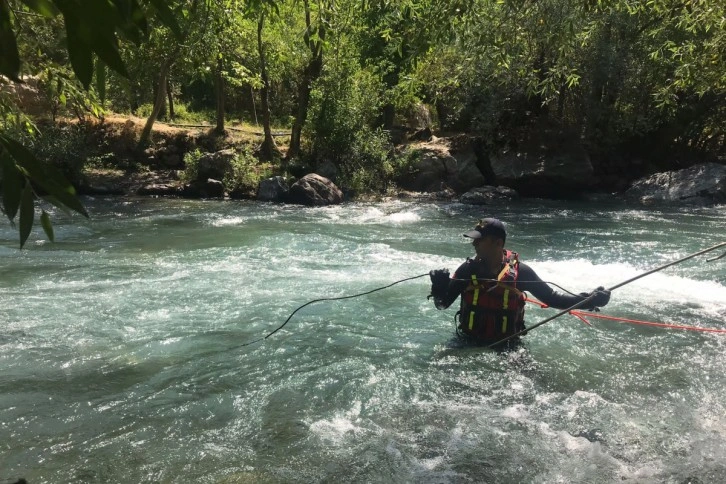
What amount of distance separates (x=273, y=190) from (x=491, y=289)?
14.2 metres

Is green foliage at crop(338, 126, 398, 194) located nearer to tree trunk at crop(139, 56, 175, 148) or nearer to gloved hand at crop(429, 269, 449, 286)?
tree trunk at crop(139, 56, 175, 148)

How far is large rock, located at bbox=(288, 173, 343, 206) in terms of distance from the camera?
692 inches

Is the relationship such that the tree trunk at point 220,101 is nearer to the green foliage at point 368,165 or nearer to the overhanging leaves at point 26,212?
the green foliage at point 368,165

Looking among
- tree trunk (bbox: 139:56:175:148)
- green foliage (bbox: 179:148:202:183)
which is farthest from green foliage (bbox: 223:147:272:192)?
tree trunk (bbox: 139:56:175:148)

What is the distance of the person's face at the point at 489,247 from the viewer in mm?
5000

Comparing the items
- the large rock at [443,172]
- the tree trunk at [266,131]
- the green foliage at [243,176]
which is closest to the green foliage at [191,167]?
the green foliage at [243,176]

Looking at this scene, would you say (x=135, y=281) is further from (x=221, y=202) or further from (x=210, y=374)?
(x=221, y=202)

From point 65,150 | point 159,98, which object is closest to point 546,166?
point 159,98

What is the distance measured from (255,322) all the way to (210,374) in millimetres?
1513

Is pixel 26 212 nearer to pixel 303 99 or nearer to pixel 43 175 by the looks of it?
pixel 43 175

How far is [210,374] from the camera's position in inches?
204

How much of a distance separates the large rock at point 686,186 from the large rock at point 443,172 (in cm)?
529

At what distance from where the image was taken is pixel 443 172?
68.1ft

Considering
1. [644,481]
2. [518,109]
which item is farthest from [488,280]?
[518,109]
